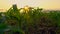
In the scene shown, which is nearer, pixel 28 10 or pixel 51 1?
pixel 28 10

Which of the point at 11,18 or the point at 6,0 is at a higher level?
the point at 6,0

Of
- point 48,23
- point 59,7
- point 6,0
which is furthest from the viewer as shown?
point 6,0

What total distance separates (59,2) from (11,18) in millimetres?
777

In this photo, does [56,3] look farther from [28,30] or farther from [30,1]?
[28,30]

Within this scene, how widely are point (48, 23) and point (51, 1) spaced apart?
68cm

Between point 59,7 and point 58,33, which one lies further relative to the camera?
point 59,7

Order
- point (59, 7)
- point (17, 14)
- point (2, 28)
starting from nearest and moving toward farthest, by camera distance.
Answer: point (2, 28) → point (17, 14) → point (59, 7)

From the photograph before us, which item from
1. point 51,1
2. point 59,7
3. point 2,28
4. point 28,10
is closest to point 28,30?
point 28,10

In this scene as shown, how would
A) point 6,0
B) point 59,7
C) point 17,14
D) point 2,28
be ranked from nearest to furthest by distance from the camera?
point 2,28 → point 17,14 → point 59,7 → point 6,0

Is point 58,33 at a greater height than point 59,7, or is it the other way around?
point 59,7

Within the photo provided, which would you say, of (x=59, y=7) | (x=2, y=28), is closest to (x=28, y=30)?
(x=2, y=28)

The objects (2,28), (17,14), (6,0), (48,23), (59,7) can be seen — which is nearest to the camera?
(2,28)

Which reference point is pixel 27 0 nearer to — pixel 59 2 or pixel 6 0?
pixel 6 0

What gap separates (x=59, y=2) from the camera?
139cm
